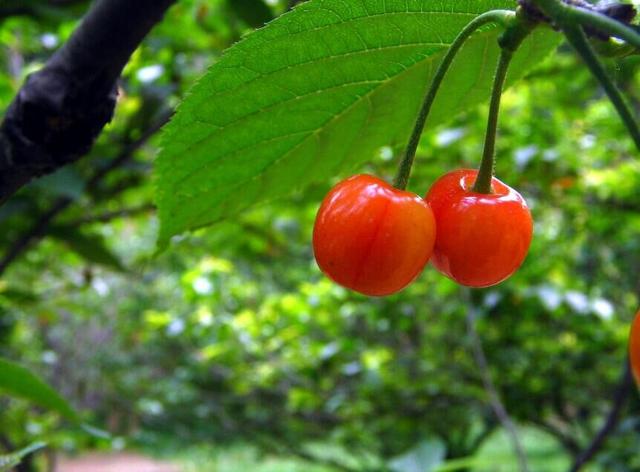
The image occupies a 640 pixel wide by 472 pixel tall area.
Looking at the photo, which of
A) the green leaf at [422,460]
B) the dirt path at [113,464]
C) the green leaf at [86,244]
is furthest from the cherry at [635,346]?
the dirt path at [113,464]

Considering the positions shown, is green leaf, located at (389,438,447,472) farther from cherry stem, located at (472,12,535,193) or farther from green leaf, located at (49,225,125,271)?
cherry stem, located at (472,12,535,193)

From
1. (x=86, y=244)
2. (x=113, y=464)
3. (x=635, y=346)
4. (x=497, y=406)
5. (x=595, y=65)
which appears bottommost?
(x=113, y=464)

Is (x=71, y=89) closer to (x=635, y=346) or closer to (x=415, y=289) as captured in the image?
(x=635, y=346)

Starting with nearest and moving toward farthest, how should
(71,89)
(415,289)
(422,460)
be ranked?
(71,89)
(422,460)
(415,289)

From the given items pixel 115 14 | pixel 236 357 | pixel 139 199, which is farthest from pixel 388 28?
pixel 236 357

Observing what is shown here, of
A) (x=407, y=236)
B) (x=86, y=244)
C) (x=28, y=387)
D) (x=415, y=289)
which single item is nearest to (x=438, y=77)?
(x=407, y=236)

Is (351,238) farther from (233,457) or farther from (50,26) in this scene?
(233,457)

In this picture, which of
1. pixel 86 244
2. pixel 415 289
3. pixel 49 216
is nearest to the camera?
pixel 49 216
